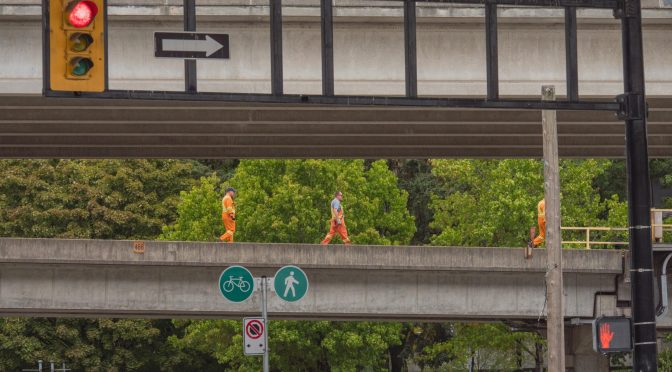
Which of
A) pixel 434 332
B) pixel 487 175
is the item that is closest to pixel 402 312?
pixel 487 175

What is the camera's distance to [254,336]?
931 inches

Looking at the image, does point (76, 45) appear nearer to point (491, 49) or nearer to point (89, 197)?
point (491, 49)

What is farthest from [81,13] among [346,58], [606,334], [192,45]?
[346,58]

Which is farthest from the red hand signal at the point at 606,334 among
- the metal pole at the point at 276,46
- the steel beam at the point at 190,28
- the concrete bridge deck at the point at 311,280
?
the concrete bridge deck at the point at 311,280

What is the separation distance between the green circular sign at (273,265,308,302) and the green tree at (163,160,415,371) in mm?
28888

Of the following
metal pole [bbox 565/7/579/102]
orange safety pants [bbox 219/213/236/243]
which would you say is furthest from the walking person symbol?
orange safety pants [bbox 219/213/236/243]

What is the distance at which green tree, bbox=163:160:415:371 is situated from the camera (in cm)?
5403

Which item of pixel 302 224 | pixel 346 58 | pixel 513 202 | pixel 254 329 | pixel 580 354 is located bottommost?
pixel 580 354

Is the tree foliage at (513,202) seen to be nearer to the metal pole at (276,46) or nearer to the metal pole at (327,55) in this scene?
the metal pole at (327,55)

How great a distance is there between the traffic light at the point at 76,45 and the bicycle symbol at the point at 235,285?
959 centimetres

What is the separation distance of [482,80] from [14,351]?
4433cm

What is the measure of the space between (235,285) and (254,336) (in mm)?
1023

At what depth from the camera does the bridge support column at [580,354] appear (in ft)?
144

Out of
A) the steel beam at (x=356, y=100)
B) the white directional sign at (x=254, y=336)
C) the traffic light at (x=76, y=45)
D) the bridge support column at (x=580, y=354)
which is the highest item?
the traffic light at (x=76, y=45)
